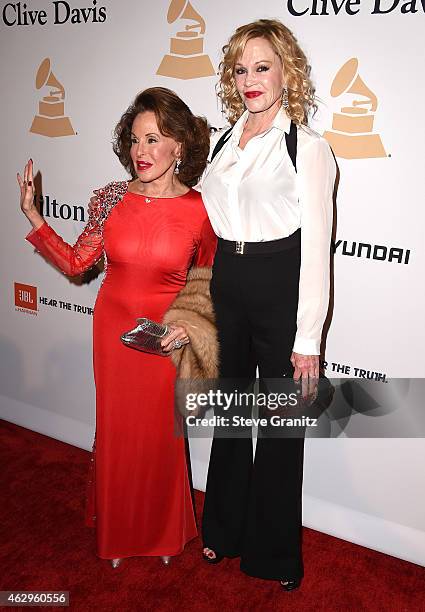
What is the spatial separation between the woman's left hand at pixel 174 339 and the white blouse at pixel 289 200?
41 cm

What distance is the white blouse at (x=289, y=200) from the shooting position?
6.53 feet

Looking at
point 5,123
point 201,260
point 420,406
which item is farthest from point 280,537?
point 5,123

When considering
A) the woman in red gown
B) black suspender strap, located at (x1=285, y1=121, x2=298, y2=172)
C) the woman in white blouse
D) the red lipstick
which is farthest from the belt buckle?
the red lipstick

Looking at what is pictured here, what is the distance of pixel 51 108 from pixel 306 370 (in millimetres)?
2029

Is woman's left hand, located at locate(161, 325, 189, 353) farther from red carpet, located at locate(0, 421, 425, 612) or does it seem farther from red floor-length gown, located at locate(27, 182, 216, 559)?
red carpet, located at locate(0, 421, 425, 612)

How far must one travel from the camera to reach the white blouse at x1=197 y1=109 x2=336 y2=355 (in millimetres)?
1989

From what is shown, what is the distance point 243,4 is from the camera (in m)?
2.52

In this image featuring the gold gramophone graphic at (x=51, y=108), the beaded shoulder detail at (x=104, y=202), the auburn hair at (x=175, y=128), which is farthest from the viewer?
the gold gramophone graphic at (x=51, y=108)

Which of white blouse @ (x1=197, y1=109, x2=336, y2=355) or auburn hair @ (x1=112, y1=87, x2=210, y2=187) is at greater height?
auburn hair @ (x1=112, y1=87, x2=210, y2=187)

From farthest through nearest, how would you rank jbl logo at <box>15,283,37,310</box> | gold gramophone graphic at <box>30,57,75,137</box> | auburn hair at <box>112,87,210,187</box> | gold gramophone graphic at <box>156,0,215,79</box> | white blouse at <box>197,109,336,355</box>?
1. jbl logo at <box>15,283,37,310</box>
2. gold gramophone graphic at <box>30,57,75,137</box>
3. gold gramophone graphic at <box>156,0,215,79</box>
4. auburn hair at <box>112,87,210,187</box>
5. white blouse at <box>197,109,336,355</box>

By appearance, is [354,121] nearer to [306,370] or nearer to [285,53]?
[285,53]

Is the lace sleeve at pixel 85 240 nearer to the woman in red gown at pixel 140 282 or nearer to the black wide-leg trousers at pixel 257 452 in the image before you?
the woman in red gown at pixel 140 282
